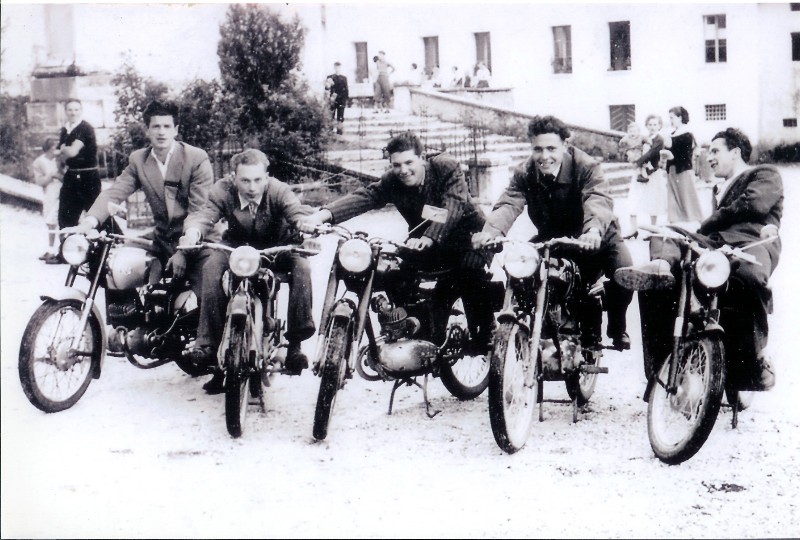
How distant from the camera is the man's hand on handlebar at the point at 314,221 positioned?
464 cm

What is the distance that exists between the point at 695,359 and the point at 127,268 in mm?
2674

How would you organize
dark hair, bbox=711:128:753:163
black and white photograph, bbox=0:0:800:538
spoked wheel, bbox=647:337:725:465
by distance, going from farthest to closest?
dark hair, bbox=711:128:753:163 → black and white photograph, bbox=0:0:800:538 → spoked wheel, bbox=647:337:725:465

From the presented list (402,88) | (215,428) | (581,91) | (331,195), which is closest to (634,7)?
(581,91)

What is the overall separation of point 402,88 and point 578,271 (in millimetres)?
1266

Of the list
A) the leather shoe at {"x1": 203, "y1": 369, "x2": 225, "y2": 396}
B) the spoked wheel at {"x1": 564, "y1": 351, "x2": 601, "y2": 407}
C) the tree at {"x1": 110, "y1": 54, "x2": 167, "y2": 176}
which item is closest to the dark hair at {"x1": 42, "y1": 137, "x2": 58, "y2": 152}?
the tree at {"x1": 110, "y1": 54, "x2": 167, "y2": 176}

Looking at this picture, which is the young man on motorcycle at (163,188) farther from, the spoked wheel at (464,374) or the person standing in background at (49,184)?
the spoked wheel at (464,374)

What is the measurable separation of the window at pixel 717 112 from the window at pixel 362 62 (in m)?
1.71

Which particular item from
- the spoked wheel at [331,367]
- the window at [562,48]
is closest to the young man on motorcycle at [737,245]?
the window at [562,48]

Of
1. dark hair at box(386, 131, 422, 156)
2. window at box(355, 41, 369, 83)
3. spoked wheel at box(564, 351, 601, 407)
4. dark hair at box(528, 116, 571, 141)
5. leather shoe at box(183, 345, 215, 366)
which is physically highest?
window at box(355, 41, 369, 83)

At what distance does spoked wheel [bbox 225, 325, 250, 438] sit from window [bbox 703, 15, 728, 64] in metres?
2.70

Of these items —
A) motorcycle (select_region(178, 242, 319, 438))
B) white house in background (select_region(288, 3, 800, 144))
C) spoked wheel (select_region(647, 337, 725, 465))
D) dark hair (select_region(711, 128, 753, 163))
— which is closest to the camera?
spoked wheel (select_region(647, 337, 725, 465))

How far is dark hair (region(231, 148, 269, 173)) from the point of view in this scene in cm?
480

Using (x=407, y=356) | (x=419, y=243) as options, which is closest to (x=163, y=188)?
(x=419, y=243)

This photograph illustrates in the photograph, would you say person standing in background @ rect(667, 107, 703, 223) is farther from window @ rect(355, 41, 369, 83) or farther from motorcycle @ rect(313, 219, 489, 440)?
window @ rect(355, 41, 369, 83)
